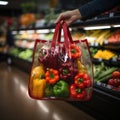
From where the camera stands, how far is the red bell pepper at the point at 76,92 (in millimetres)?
1946

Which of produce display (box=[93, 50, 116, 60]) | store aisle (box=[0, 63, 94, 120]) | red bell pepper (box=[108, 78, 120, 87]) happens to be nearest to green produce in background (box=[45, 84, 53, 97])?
store aisle (box=[0, 63, 94, 120])

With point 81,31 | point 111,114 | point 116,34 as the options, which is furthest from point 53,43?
point 81,31

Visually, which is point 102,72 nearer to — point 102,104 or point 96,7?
point 102,104

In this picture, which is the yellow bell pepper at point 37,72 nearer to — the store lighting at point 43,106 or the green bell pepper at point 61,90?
the green bell pepper at point 61,90

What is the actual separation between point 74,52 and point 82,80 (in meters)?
0.24

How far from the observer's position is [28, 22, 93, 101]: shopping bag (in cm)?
197

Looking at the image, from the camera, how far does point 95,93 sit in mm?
3803

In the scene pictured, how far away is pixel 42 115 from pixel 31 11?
257 inches

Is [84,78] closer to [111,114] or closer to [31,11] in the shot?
[111,114]

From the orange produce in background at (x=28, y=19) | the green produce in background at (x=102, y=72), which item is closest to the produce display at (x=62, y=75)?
the green produce in background at (x=102, y=72)

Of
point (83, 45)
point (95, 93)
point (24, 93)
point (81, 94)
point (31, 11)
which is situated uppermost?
point (31, 11)

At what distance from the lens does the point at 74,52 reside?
203 cm

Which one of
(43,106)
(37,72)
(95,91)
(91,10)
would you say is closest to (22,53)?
(43,106)

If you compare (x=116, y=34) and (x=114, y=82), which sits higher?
(x=116, y=34)
